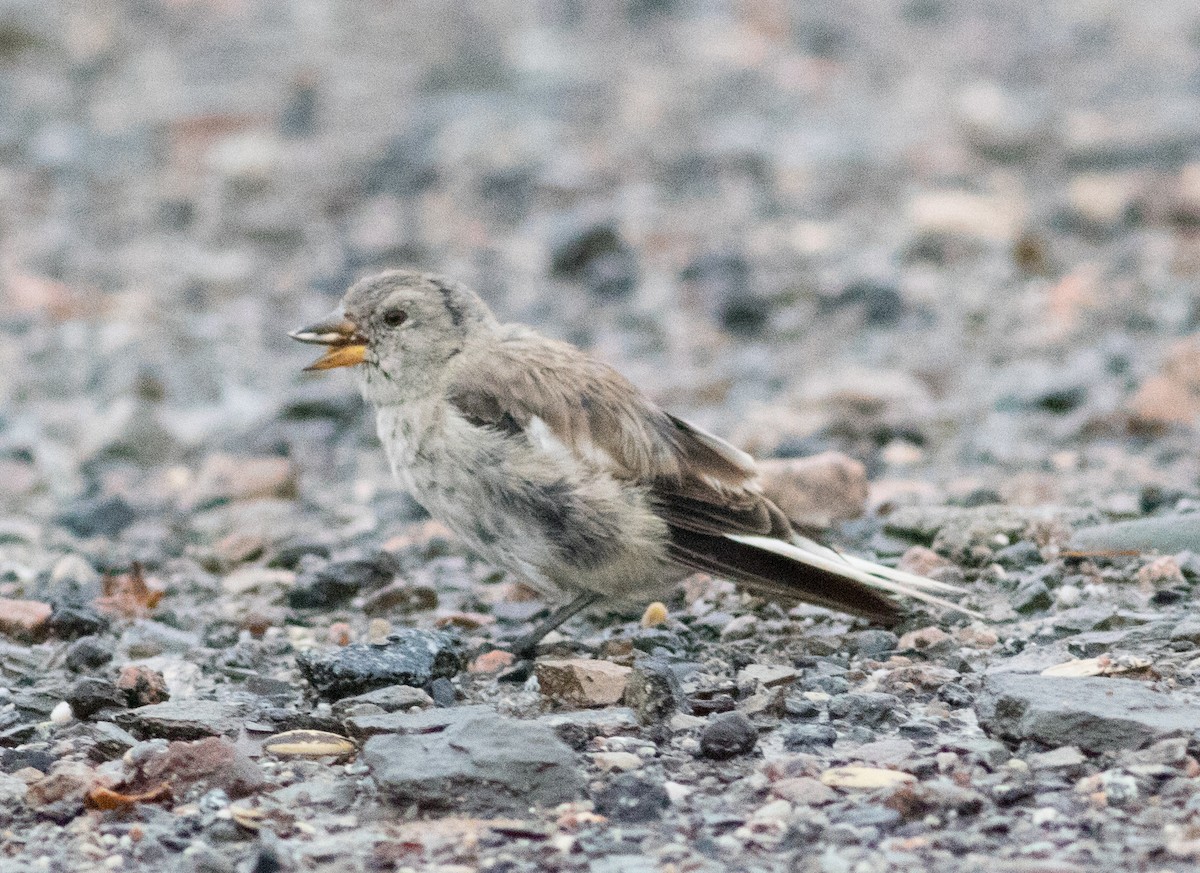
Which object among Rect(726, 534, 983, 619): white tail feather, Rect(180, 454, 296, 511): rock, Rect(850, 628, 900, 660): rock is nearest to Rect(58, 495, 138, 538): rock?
Rect(180, 454, 296, 511): rock

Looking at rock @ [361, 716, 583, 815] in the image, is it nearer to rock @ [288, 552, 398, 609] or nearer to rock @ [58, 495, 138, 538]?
rock @ [288, 552, 398, 609]

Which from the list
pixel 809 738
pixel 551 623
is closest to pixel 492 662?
pixel 551 623

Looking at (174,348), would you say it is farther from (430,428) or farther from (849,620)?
(849,620)

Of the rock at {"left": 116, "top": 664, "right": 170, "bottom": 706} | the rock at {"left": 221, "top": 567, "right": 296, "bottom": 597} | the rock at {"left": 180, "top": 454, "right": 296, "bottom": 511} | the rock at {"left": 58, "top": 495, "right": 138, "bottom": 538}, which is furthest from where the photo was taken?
the rock at {"left": 180, "top": 454, "right": 296, "bottom": 511}

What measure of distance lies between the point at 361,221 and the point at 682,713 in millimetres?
5530

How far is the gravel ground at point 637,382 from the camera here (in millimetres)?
3143

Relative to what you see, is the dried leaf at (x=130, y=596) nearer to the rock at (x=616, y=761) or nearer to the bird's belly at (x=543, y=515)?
the bird's belly at (x=543, y=515)

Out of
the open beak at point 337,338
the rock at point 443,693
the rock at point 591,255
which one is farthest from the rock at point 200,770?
the rock at point 591,255

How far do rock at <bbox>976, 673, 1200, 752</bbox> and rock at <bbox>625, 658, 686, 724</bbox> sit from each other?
0.62 m

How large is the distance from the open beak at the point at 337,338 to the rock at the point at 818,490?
1262 millimetres

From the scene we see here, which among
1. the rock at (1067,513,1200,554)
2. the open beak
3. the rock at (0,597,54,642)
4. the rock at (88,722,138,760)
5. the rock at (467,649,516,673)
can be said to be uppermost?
the open beak

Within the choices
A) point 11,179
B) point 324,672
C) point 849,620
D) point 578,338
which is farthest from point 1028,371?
point 11,179

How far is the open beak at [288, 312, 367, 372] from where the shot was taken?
4.54 meters

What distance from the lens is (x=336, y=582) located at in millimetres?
4695
